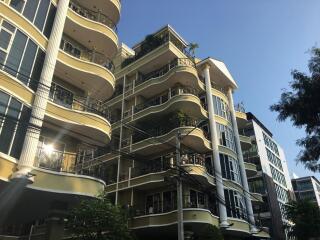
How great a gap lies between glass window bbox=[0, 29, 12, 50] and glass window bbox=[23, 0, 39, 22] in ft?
6.29

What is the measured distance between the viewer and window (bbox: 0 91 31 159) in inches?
551

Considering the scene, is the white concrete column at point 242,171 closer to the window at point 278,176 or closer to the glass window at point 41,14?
the window at point 278,176

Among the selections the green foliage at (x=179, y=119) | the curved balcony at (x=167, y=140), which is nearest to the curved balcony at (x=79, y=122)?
the curved balcony at (x=167, y=140)

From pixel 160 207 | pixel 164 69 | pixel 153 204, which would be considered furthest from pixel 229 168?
pixel 164 69

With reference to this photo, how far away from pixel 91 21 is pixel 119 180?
598 inches

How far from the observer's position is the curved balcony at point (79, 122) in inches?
661

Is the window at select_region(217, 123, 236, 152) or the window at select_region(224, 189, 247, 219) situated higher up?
the window at select_region(217, 123, 236, 152)

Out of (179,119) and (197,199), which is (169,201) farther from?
(179,119)

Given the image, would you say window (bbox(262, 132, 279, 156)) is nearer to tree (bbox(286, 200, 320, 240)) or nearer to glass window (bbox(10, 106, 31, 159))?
tree (bbox(286, 200, 320, 240))

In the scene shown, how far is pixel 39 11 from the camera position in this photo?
1784 cm

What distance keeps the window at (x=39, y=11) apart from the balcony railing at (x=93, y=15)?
3.40 metres

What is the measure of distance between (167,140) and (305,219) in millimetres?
15563

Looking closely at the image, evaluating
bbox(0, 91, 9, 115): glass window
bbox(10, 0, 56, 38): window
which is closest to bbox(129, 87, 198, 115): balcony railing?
bbox(10, 0, 56, 38): window

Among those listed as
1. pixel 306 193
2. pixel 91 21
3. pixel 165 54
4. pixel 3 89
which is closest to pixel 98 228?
pixel 3 89
